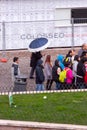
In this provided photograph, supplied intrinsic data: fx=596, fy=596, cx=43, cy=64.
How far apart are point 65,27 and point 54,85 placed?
8.64m

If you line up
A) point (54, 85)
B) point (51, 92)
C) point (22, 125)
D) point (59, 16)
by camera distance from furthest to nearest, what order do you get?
1. point (59, 16)
2. point (54, 85)
3. point (51, 92)
4. point (22, 125)

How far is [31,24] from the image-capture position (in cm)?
2748

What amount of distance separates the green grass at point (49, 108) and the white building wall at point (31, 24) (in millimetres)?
10833

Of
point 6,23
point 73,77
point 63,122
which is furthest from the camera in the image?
point 6,23

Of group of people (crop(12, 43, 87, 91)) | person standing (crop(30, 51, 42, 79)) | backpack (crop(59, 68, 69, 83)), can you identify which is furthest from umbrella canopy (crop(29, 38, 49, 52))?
backpack (crop(59, 68, 69, 83))

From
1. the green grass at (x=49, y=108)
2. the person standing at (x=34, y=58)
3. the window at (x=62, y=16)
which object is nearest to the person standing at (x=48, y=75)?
the person standing at (x=34, y=58)

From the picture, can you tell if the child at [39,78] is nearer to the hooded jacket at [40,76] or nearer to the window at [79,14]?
the hooded jacket at [40,76]

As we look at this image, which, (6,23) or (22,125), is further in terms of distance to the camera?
(6,23)

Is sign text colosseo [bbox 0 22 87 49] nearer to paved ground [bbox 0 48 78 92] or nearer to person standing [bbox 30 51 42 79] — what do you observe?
paved ground [bbox 0 48 78 92]

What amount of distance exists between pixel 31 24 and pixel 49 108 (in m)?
13.4

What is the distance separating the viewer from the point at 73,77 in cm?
1831

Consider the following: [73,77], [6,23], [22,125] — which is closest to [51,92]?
[73,77]

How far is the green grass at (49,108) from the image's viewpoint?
13.3 m

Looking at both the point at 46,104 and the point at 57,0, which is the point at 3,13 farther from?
the point at 46,104
